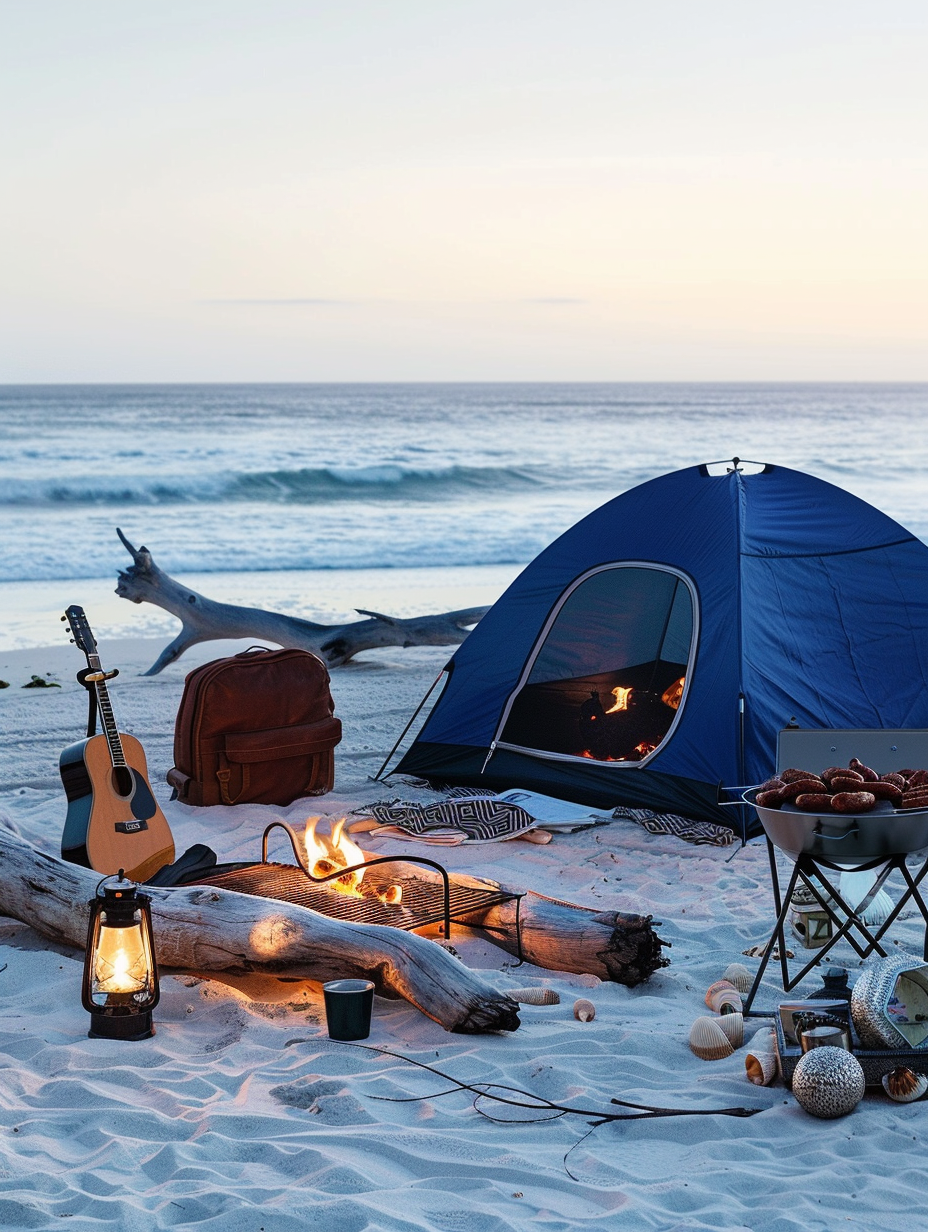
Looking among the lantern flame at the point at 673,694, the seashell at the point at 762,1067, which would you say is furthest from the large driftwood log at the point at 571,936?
the lantern flame at the point at 673,694

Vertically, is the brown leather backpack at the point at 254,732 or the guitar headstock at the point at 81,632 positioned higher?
the guitar headstock at the point at 81,632

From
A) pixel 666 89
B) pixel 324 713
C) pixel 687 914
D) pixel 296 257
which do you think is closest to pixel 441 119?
pixel 666 89

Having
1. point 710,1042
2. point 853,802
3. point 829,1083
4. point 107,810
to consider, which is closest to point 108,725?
point 107,810

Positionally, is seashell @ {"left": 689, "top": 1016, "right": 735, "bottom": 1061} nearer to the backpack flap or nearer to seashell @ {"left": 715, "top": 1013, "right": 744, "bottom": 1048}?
seashell @ {"left": 715, "top": 1013, "right": 744, "bottom": 1048}

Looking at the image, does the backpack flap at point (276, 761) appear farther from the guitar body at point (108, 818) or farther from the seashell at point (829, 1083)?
the seashell at point (829, 1083)

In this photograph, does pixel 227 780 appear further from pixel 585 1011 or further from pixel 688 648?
pixel 585 1011

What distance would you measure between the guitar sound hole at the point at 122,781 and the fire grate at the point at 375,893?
758 millimetres

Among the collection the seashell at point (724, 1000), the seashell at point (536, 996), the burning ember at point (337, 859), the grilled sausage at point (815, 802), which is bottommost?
→ the seashell at point (536, 996)

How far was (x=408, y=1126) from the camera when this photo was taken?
2.99 meters

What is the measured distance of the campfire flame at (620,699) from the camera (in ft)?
21.6

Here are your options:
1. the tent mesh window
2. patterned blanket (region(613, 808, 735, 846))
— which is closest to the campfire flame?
the tent mesh window

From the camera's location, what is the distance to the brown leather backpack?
6.02 metres

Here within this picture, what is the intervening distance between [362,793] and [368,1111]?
3.41 metres

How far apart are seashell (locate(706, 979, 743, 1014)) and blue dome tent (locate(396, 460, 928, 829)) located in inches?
74.1
